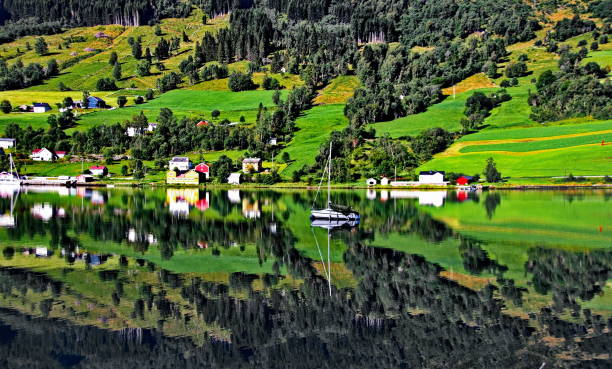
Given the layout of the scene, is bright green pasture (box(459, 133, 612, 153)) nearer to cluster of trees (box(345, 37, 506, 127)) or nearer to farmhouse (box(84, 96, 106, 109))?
cluster of trees (box(345, 37, 506, 127))

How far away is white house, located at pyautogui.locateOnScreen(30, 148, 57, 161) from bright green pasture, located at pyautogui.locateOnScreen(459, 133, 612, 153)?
95.6 metres

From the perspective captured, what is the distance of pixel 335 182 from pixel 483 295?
311ft

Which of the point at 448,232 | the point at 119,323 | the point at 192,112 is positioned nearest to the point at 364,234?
the point at 448,232

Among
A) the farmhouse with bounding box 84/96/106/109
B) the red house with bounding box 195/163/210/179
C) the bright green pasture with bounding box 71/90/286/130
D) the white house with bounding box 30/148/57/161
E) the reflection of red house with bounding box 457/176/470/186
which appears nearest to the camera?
the reflection of red house with bounding box 457/176/470/186

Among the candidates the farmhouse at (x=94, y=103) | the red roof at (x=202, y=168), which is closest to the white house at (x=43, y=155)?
the red roof at (x=202, y=168)

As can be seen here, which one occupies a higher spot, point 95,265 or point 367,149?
point 95,265

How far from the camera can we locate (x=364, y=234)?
166 feet

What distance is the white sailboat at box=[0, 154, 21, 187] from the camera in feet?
437

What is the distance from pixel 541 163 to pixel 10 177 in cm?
11271

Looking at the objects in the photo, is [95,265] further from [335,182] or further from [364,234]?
[335,182]

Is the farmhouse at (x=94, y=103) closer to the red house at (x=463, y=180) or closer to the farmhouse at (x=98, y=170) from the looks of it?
the farmhouse at (x=98, y=170)

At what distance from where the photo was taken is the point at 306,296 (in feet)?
93.8

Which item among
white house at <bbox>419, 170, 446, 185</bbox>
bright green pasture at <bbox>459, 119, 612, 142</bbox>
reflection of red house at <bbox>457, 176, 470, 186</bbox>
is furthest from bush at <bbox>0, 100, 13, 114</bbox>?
reflection of red house at <bbox>457, 176, 470, 186</bbox>

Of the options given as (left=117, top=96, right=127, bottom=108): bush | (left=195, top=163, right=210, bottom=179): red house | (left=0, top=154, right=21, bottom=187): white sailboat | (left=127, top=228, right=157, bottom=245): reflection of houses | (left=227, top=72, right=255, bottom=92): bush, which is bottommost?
(left=0, top=154, right=21, bottom=187): white sailboat
